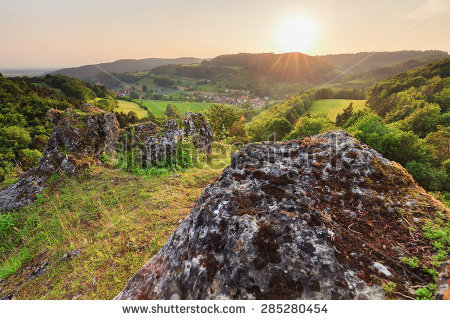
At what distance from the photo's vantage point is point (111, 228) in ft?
19.7

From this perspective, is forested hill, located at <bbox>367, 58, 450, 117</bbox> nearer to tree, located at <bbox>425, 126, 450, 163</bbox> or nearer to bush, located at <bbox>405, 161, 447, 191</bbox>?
tree, located at <bbox>425, 126, 450, 163</bbox>

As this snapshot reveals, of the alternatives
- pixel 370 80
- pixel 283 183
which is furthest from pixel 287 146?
pixel 370 80

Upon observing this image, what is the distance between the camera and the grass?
4441mm

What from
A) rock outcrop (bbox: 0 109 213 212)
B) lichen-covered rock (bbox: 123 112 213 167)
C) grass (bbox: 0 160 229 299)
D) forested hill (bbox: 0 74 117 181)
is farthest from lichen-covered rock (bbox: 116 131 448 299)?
forested hill (bbox: 0 74 117 181)

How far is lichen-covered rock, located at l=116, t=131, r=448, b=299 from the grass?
6.19 ft

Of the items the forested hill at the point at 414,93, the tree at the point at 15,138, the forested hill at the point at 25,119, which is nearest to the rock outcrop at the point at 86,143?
the forested hill at the point at 25,119

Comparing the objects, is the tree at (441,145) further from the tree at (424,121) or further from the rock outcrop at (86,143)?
the rock outcrop at (86,143)

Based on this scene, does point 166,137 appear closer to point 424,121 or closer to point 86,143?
point 86,143

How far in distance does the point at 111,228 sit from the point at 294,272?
5869 millimetres

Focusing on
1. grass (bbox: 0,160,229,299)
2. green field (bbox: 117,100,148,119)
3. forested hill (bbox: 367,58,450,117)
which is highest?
forested hill (bbox: 367,58,450,117)

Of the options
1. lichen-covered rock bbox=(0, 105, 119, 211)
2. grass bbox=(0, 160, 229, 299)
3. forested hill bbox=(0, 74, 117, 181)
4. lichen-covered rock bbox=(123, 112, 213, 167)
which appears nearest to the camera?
grass bbox=(0, 160, 229, 299)

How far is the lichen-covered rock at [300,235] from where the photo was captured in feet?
8.34

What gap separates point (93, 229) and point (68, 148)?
6772mm
